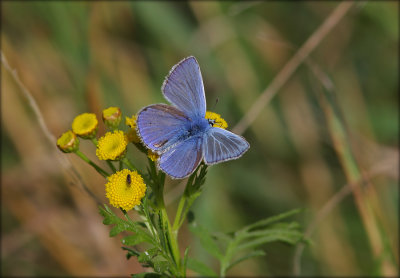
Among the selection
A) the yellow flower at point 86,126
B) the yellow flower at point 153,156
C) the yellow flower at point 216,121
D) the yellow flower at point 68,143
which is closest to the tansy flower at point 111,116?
the yellow flower at point 86,126

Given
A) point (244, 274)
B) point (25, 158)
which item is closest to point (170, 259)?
point (244, 274)

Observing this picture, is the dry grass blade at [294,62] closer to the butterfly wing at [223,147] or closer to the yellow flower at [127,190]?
the butterfly wing at [223,147]

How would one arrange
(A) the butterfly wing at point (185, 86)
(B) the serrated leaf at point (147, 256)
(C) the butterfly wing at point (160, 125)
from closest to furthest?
(B) the serrated leaf at point (147, 256) < (C) the butterfly wing at point (160, 125) < (A) the butterfly wing at point (185, 86)

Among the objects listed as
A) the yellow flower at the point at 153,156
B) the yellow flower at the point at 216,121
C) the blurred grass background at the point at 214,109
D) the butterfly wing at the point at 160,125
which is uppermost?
the butterfly wing at the point at 160,125

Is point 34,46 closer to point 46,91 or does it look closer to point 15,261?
point 46,91

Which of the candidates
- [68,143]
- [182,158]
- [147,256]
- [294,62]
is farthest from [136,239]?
[294,62]

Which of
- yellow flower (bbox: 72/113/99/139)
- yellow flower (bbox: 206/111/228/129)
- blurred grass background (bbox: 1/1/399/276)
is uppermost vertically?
yellow flower (bbox: 72/113/99/139)

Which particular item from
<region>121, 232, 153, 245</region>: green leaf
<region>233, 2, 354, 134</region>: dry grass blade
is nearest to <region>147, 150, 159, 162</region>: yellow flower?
<region>121, 232, 153, 245</region>: green leaf

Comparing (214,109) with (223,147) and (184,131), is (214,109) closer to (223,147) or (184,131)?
(184,131)

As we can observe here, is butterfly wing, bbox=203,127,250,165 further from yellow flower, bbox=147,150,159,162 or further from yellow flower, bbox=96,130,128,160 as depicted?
yellow flower, bbox=96,130,128,160
